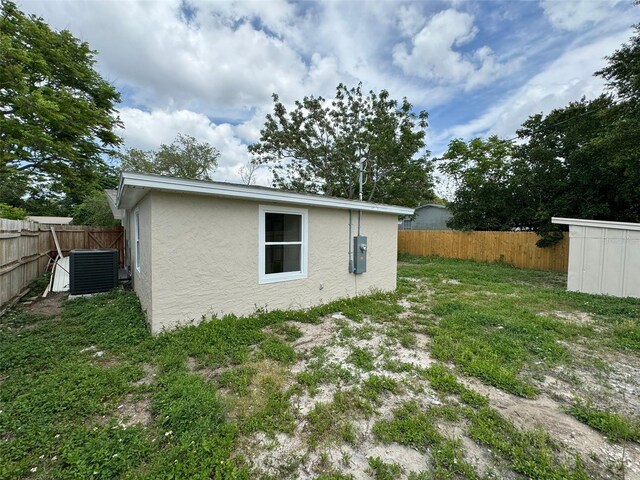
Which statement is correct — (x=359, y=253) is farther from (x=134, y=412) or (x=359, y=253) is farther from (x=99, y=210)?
(x=99, y=210)

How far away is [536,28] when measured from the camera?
7664mm

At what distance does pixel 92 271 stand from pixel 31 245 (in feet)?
8.59

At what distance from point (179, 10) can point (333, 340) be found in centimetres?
829

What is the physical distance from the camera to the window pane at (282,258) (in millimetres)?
4857

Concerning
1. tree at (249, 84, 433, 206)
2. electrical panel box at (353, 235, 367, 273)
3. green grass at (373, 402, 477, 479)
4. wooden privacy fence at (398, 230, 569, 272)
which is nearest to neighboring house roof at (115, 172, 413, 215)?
electrical panel box at (353, 235, 367, 273)

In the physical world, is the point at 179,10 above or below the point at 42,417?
above

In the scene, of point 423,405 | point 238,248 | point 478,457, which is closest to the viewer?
point 478,457

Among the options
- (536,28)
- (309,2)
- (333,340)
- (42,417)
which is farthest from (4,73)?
(536,28)

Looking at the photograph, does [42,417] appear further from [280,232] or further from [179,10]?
[179,10]

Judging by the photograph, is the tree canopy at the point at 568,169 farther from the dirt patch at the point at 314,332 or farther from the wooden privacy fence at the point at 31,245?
the wooden privacy fence at the point at 31,245

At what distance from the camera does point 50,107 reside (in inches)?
314

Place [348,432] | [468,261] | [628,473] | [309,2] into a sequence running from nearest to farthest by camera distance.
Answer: [628,473], [348,432], [309,2], [468,261]

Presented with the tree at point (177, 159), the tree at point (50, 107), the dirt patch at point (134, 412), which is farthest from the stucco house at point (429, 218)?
the dirt patch at point (134, 412)

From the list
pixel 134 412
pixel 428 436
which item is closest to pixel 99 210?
pixel 134 412
